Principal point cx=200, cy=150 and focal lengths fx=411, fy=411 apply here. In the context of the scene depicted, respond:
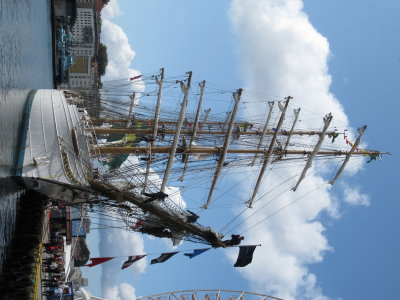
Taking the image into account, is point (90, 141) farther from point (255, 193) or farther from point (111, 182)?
point (255, 193)

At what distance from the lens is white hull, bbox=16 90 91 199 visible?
1905cm

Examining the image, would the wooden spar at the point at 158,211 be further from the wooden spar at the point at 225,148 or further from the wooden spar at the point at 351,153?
the wooden spar at the point at 351,153

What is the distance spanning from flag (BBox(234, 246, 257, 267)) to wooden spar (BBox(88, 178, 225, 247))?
0.99 meters

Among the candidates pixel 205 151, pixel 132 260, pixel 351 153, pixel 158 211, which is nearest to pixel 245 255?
pixel 158 211

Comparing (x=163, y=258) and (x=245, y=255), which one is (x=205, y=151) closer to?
(x=163, y=258)

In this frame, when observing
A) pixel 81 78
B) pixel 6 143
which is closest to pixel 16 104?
pixel 6 143

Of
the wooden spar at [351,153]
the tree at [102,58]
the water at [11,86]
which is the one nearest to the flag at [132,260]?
the water at [11,86]

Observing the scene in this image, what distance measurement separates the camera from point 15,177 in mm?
18484

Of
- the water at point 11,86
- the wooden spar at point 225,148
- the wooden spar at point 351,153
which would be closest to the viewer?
the water at point 11,86

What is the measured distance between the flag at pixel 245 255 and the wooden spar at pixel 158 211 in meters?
0.99

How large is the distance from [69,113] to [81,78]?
6577 cm

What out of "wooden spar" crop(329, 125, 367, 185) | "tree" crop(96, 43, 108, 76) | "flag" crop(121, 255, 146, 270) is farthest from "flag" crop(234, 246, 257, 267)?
"tree" crop(96, 43, 108, 76)

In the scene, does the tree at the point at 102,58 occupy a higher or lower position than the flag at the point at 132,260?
higher

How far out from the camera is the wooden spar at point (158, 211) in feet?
65.9
